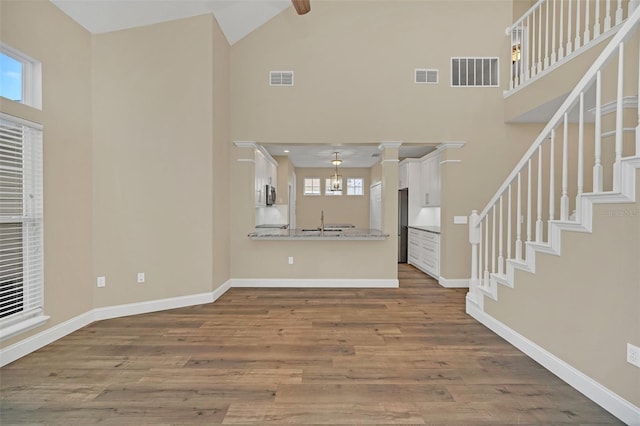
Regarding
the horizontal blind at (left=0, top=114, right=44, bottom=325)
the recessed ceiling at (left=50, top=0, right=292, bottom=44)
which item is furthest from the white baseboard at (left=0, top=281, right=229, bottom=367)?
the recessed ceiling at (left=50, top=0, right=292, bottom=44)

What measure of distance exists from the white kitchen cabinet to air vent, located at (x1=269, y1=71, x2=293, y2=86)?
9.68 feet

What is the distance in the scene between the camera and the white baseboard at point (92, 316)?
8.79 feet

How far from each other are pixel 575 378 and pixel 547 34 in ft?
13.6

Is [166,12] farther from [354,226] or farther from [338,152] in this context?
[354,226]

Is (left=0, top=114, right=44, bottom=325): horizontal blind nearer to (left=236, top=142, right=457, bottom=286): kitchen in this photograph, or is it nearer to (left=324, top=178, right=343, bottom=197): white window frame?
(left=236, top=142, right=457, bottom=286): kitchen

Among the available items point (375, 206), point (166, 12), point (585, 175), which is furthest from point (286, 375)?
point (375, 206)

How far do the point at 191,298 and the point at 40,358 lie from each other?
5.24ft

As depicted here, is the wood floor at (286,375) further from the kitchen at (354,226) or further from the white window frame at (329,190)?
the white window frame at (329,190)

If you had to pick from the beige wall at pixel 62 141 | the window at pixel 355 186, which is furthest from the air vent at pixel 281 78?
the window at pixel 355 186

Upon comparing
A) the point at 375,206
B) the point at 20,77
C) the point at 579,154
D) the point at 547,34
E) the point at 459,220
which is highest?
the point at 547,34

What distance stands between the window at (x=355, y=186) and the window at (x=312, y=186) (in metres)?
1.05

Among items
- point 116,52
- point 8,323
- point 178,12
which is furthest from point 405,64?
point 8,323

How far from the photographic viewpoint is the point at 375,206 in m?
9.45

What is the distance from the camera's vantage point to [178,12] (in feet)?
12.7
